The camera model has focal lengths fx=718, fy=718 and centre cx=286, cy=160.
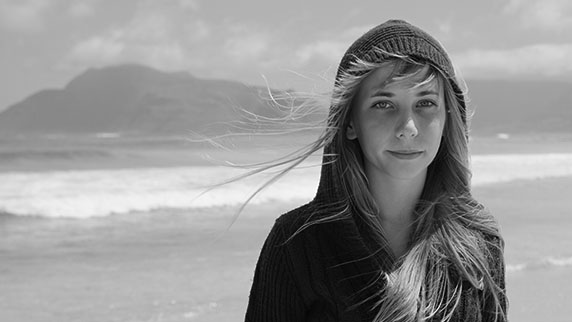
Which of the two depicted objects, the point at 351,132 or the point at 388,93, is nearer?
the point at 388,93

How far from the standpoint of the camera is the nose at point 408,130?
5.58 feet

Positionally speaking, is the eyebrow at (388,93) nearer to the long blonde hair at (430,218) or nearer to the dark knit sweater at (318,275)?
the long blonde hair at (430,218)

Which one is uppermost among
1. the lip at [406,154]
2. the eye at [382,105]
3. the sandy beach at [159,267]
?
the eye at [382,105]

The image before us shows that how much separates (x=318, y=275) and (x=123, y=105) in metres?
145

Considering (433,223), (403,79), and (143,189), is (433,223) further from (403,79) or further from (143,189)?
(143,189)

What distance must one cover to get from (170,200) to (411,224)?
10664 millimetres

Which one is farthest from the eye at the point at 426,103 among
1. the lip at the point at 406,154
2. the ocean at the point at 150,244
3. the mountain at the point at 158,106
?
the mountain at the point at 158,106

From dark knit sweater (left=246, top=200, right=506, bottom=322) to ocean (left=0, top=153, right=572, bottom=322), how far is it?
0.41 m

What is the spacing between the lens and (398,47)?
5.45 ft

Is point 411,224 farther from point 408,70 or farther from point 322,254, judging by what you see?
point 408,70

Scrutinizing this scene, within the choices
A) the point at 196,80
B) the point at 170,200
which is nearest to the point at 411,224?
the point at 170,200

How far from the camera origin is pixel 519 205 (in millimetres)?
11055

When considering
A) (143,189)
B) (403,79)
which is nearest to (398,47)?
(403,79)

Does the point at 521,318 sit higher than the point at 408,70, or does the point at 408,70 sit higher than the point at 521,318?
the point at 408,70
